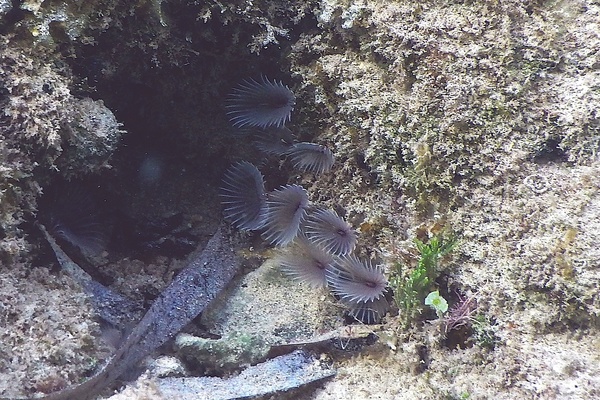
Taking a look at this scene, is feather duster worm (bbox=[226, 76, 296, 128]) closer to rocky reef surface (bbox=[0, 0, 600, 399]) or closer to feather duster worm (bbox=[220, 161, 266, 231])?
rocky reef surface (bbox=[0, 0, 600, 399])

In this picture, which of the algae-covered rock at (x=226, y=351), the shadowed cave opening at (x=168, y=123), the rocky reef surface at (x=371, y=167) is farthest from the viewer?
the shadowed cave opening at (x=168, y=123)

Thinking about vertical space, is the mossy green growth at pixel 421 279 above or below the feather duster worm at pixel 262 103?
below

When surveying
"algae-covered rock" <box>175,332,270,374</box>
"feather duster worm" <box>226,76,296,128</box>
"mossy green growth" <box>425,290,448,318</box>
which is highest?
"feather duster worm" <box>226,76,296,128</box>

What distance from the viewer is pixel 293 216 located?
2996 millimetres

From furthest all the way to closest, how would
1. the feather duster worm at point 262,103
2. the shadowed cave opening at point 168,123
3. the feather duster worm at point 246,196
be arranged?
the feather duster worm at point 246,196
the feather duster worm at point 262,103
the shadowed cave opening at point 168,123

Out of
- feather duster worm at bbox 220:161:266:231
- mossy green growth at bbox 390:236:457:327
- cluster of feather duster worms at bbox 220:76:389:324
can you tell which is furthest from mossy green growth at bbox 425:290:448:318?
feather duster worm at bbox 220:161:266:231

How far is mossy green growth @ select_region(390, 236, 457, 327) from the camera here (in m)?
2.35

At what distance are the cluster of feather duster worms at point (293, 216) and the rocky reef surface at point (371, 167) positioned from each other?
96 mm

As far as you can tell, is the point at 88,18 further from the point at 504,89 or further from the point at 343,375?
the point at 343,375

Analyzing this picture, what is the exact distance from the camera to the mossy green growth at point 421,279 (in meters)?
2.35

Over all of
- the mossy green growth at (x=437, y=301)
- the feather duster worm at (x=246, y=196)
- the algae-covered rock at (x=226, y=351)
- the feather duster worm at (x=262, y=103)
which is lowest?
the algae-covered rock at (x=226, y=351)

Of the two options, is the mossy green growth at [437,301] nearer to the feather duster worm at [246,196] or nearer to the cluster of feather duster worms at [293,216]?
the cluster of feather duster worms at [293,216]

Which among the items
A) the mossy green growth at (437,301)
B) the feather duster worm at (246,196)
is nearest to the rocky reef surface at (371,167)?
the mossy green growth at (437,301)

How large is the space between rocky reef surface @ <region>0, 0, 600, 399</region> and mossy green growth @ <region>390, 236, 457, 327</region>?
0.06 m
